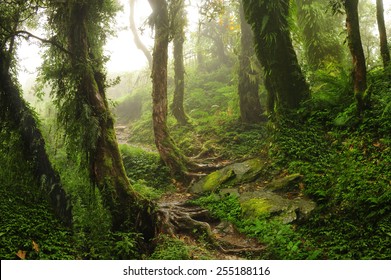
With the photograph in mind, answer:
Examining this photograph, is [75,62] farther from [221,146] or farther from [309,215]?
[221,146]

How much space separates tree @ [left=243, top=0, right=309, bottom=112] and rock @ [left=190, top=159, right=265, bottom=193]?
156 cm

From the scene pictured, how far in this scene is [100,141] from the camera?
5551mm

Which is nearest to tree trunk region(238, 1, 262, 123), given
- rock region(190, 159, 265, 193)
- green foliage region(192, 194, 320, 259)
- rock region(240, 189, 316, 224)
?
rock region(190, 159, 265, 193)

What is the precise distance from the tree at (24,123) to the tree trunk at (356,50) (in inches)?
227

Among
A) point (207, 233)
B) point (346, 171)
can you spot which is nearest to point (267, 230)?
point (207, 233)

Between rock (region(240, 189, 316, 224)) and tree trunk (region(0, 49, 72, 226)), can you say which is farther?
rock (region(240, 189, 316, 224))

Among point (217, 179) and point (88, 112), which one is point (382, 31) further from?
point (88, 112)

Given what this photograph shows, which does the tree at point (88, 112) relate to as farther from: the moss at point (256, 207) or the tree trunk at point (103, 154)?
the moss at point (256, 207)

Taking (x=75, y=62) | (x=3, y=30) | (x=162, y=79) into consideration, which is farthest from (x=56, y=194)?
(x=162, y=79)

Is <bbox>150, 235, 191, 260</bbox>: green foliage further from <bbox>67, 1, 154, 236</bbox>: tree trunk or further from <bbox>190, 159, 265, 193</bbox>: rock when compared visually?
<bbox>190, 159, 265, 193</bbox>: rock

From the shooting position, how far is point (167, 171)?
942cm

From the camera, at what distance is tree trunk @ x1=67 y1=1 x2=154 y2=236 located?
5.36 meters

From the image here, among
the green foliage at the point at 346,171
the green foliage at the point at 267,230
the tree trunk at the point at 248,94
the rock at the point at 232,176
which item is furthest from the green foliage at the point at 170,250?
A: the tree trunk at the point at 248,94

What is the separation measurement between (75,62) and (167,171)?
4.60 metres
